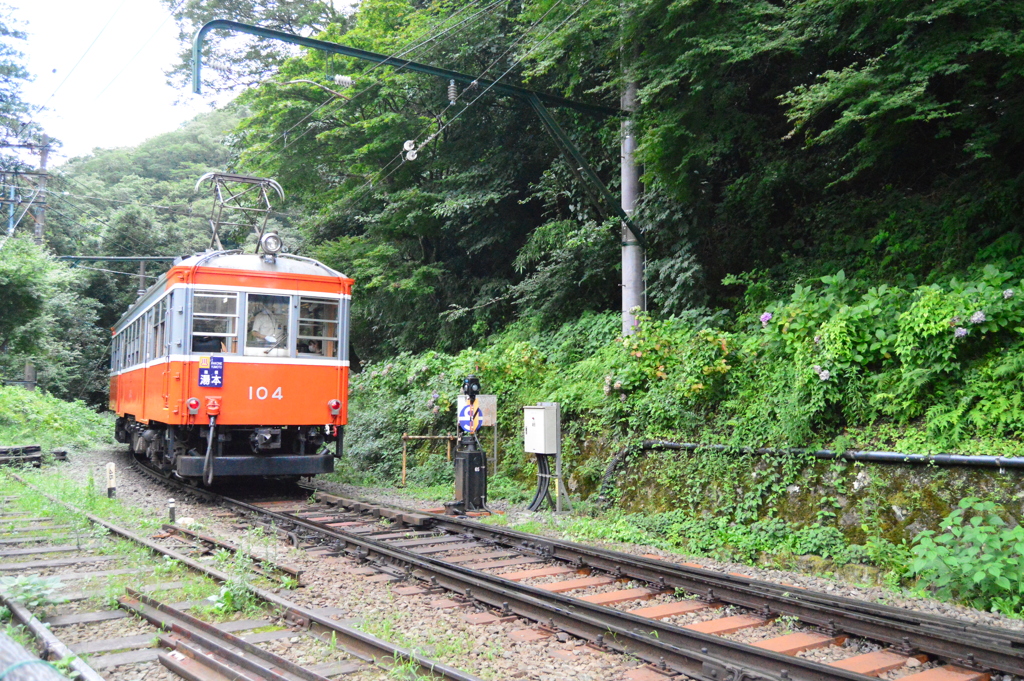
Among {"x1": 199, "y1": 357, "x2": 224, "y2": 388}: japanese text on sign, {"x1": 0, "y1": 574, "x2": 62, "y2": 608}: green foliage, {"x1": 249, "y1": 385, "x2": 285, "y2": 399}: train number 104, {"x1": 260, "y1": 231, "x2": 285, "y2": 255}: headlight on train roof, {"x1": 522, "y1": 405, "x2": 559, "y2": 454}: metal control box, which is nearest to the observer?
{"x1": 0, "y1": 574, "x2": 62, "y2": 608}: green foliage

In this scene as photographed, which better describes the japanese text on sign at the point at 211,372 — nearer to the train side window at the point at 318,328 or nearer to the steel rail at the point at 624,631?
the train side window at the point at 318,328

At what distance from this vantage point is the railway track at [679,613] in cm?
439

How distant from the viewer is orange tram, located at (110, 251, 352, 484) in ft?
33.9

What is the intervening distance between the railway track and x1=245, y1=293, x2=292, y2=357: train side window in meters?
3.46

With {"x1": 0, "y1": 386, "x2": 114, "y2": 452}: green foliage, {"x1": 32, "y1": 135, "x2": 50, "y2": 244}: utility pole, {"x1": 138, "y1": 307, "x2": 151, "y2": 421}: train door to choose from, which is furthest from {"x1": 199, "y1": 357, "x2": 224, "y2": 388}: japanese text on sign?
{"x1": 32, "y1": 135, "x2": 50, "y2": 244}: utility pole

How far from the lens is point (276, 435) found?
1098 cm

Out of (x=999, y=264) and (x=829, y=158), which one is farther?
(x=829, y=158)

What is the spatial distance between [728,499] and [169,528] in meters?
6.20

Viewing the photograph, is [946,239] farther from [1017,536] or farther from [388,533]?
[388,533]

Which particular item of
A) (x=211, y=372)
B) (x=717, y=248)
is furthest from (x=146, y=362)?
(x=717, y=248)

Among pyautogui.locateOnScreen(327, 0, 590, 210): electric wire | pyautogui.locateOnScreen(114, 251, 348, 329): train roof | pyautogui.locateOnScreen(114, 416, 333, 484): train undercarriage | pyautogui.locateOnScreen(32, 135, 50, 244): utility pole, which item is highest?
pyautogui.locateOnScreen(32, 135, 50, 244): utility pole

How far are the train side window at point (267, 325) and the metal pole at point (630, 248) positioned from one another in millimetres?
4980

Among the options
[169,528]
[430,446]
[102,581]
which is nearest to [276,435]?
[169,528]

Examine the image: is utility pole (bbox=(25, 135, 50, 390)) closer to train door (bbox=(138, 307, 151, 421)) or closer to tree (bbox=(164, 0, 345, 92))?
tree (bbox=(164, 0, 345, 92))
